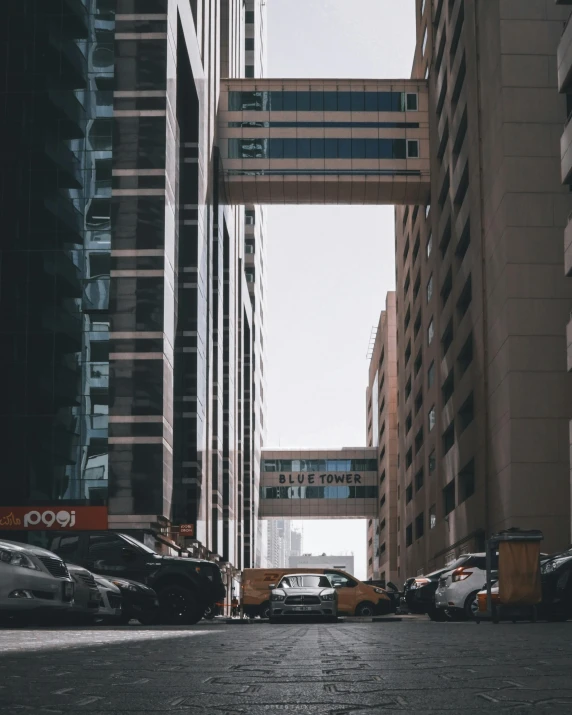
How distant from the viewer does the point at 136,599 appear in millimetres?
22266

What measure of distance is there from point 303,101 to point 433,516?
2474 cm

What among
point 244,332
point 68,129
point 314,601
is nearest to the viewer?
point 314,601

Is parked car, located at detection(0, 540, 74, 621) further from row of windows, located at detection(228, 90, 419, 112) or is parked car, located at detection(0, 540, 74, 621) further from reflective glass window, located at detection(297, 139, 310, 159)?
row of windows, located at detection(228, 90, 419, 112)

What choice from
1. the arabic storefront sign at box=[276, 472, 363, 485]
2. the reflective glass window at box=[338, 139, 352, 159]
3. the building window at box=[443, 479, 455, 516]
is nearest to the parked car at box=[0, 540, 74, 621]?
the building window at box=[443, 479, 455, 516]

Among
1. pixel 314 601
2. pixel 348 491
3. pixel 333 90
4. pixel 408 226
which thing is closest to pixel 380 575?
pixel 348 491

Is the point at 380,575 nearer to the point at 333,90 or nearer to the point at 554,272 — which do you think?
the point at 333,90

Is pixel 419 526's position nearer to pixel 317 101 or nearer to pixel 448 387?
pixel 448 387

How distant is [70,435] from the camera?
148 ft

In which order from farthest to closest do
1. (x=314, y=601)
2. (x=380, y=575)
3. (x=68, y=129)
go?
(x=380, y=575), (x=68, y=129), (x=314, y=601)

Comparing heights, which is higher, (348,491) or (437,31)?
(437,31)

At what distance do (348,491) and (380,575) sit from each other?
1350cm

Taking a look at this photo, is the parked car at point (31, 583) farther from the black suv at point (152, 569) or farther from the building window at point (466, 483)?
the building window at point (466, 483)

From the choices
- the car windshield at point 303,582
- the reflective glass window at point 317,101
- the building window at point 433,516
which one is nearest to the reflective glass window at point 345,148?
the reflective glass window at point 317,101

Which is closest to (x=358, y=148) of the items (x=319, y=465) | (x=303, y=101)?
(x=303, y=101)
